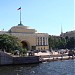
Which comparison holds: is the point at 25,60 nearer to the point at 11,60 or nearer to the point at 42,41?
the point at 11,60

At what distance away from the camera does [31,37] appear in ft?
421

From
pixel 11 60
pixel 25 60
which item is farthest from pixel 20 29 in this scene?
pixel 11 60

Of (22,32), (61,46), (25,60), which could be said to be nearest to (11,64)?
(25,60)

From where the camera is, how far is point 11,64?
214 feet

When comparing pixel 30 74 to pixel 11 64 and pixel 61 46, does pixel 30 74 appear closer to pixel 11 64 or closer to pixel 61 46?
pixel 11 64

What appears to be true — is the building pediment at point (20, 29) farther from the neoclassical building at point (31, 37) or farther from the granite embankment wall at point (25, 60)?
the granite embankment wall at point (25, 60)

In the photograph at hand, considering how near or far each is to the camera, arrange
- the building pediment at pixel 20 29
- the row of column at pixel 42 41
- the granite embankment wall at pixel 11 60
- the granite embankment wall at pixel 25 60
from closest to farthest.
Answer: the granite embankment wall at pixel 11 60 < the granite embankment wall at pixel 25 60 < the building pediment at pixel 20 29 < the row of column at pixel 42 41

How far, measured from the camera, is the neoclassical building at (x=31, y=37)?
416 ft

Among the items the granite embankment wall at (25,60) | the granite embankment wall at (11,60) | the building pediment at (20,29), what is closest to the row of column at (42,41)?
the building pediment at (20,29)

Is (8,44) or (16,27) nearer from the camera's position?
(8,44)


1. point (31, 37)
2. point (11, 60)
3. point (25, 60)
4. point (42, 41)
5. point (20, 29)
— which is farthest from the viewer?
point (42, 41)

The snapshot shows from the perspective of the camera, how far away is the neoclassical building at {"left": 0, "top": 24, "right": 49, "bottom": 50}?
12694cm

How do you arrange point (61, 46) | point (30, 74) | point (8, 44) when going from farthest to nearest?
point (61, 46) < point (8, 44) < point (30, 74)

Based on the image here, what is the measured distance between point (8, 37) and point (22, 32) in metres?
44.0
